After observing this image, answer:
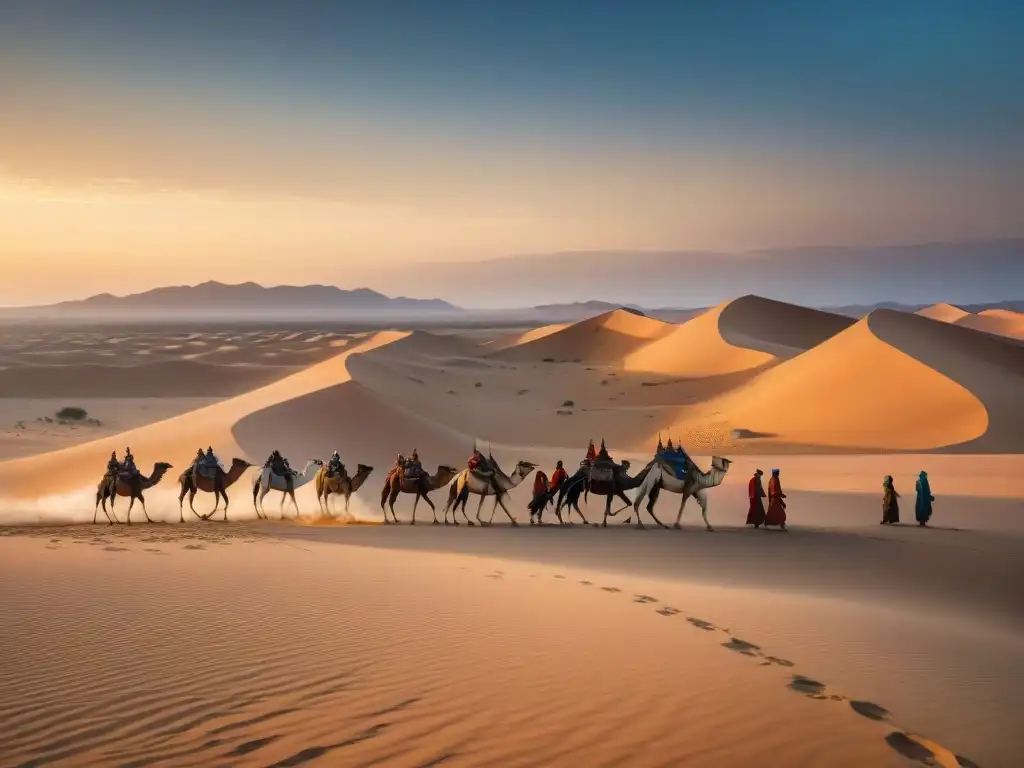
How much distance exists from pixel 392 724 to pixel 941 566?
10.2m

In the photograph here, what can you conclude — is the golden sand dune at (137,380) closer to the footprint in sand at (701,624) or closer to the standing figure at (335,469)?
the standing figure at (335,469)

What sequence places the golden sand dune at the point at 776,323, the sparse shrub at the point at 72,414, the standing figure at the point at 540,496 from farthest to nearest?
1. the golden sand dune at the point at 776,323
2. the sparse shrub at the point at 72,414
3. the standing figure at the point at 540,496

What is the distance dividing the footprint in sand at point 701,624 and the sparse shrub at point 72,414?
39935 mm

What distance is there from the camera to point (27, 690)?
20.6 ft


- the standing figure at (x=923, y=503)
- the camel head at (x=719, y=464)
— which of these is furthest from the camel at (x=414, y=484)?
the standing figure at (x=923, y=503)

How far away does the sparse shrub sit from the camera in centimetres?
4256

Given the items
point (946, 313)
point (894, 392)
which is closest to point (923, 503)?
point (894, 392)

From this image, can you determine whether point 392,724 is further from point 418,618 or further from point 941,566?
point 941,566

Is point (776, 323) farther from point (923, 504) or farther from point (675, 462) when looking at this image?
point (675, 462)

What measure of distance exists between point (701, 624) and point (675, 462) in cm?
786

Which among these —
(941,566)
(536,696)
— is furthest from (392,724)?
(941,566)

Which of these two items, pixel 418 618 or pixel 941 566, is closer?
pixel 418 618

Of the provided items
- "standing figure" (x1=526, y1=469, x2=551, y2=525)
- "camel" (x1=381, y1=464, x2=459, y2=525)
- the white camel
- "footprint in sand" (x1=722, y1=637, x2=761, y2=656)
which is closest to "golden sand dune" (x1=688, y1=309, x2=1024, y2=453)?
the white camel

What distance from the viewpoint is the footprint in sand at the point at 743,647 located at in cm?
791
